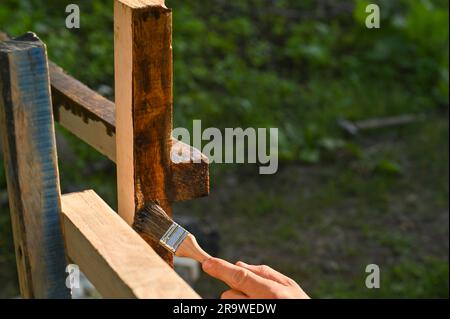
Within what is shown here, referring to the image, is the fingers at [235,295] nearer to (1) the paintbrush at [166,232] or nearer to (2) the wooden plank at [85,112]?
(1) the paintbrush at [166,232]

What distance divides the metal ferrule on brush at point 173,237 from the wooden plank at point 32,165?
0.82 ft

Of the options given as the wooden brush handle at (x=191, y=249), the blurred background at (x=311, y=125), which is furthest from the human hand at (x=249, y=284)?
the blurred background at (x=311, y=125)

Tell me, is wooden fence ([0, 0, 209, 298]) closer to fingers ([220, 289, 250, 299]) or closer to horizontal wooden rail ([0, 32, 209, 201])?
horizontal wooden rail ([0, 32, 209, 201])

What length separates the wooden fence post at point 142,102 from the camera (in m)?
1.46

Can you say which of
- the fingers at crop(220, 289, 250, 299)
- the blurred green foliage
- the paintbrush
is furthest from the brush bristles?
the blurred green foliage

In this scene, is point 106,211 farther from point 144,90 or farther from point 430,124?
point 430,124

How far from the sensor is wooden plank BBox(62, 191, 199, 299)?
3.92ft

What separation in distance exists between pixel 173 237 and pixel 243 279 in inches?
11.9

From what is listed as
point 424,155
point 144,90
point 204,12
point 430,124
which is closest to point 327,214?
point 424,155

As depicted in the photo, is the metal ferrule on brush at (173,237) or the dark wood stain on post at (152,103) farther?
the metal ferrule on brush at (173,237)

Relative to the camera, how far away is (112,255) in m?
1.29

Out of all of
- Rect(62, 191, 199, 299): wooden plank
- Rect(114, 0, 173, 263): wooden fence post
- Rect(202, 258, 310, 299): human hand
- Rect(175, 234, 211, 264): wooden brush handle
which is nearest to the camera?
Rect(62, 191, 199, 299): wooden plank

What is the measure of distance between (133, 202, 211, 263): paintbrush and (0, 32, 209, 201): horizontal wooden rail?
0.09 meters

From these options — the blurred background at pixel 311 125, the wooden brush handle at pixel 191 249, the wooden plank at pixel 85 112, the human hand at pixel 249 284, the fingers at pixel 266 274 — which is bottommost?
the blurred background at pixel 311 125
